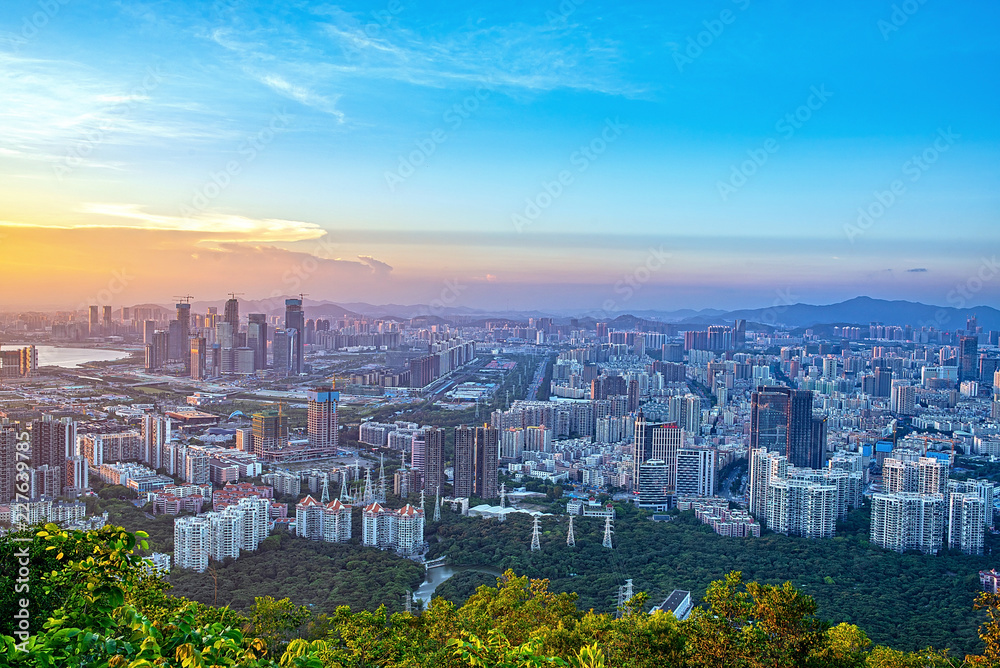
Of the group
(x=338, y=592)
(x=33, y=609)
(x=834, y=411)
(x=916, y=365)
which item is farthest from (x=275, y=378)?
(x=916, y=365)

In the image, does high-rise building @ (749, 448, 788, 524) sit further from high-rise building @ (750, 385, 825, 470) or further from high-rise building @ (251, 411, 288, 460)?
high-rise building @ (251, 411, 288, 460)

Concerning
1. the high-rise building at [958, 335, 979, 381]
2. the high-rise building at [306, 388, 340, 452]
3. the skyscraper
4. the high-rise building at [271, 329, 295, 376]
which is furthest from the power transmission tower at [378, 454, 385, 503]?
the high-rise building at [958, 335, 979, 381]

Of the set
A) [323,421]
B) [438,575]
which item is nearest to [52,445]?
[323,421]

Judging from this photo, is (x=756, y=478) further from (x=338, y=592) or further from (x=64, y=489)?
(x=64, y=489)

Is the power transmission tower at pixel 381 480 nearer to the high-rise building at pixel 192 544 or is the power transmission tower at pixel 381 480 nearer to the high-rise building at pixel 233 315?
the high-rise building at pixel 192 544

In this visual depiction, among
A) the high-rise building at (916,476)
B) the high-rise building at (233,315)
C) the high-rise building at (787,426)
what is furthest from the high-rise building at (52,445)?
the high-rise building at (916,476)
